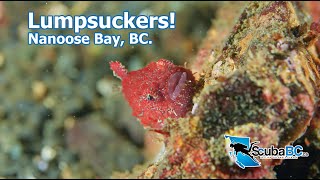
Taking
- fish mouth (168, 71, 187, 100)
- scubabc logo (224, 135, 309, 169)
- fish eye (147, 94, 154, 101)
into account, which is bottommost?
scubabc logo (224, 135, 309, 169)

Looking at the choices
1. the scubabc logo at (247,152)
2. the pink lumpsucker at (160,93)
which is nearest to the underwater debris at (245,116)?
the scubabc logo at (247,152)

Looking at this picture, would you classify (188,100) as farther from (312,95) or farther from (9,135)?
(9,135)

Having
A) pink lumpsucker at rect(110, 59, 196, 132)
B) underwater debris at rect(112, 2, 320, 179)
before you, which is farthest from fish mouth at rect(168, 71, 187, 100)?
underwater debris at rect(112, 2, 320, 179)

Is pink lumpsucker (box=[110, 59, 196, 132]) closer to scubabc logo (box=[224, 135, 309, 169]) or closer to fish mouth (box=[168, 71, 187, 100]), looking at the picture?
fish mouth (box=[168, 71, 187, 100])

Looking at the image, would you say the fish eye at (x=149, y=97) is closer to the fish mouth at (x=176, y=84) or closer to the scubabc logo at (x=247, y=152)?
the fish mouth at (x=176, y=84)

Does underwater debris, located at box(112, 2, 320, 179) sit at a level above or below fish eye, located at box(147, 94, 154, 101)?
below

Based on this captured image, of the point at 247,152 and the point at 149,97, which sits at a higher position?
the point at 149,97

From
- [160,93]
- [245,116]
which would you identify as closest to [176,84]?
[160,93]

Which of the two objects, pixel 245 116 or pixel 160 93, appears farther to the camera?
pixel 160 93

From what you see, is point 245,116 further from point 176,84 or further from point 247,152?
point 176,84
